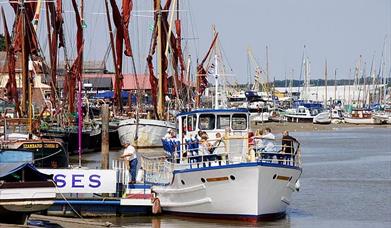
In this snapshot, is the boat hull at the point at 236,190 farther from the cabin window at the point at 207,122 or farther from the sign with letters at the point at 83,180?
the cabin window at the point at 207,122

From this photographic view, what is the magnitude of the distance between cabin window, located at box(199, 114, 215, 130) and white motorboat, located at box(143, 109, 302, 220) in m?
1.10

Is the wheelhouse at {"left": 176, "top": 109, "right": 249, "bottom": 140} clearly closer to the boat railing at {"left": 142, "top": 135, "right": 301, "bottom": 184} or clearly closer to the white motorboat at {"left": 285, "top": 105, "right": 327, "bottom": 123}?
the boat railing at {"left": 142, "top": 135, "right": 301, "bottom": 184}

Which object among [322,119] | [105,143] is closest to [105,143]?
[105,143]

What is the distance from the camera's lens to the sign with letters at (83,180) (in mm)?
32719

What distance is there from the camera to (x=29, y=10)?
200 ft

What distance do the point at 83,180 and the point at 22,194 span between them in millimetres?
7035

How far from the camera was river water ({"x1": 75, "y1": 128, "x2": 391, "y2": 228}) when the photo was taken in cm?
3328

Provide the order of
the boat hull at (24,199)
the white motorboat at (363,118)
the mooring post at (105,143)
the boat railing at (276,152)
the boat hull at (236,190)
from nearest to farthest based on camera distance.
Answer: the boat hull at (24,199) < the boat hull at (236,190) < the boat railing at (276,152) < the mooring post at (105,143) < the white motorboat at (363,118)

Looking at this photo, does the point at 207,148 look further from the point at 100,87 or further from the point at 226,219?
the point at 100,87

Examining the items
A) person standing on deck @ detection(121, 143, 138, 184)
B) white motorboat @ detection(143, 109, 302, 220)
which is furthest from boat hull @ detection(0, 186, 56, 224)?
person standing on deck @ detection(121, 143, 138, 184)

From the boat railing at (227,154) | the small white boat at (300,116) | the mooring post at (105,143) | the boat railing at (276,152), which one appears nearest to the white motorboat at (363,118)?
the small white boat at (300,116)

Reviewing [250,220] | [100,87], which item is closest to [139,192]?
[250,220]

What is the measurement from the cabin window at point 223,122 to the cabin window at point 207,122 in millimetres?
230

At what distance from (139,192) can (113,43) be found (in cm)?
4224
